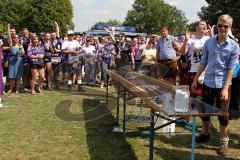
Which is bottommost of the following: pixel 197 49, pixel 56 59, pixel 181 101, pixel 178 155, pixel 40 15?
pixel 178 155

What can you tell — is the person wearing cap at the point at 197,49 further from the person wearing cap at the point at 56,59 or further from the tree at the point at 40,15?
the tree at the point at 40,15

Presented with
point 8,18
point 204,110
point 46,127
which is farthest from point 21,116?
point 8,18

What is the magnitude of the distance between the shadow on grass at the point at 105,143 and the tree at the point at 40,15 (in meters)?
54.8

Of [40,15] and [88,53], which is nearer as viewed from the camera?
A: [88,53]

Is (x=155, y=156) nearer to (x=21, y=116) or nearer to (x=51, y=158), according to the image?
(x=51, y=158)

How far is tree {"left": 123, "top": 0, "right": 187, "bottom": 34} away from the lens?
102m

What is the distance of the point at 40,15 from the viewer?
62.9 meters

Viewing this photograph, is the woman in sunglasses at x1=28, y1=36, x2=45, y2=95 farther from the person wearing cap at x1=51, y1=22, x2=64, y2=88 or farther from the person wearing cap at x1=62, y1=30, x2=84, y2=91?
the person wearing cap at x1=62, y1=30, x2=84, y2=91

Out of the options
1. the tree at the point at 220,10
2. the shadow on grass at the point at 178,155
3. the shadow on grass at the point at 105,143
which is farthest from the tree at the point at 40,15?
the shadow on grass at the point at 178,155

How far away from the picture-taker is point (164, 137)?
672 centimetres

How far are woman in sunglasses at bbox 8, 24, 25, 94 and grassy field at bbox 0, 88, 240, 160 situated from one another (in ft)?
7.08

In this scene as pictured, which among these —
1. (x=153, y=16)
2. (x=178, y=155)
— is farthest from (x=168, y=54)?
(x=153, y=16)

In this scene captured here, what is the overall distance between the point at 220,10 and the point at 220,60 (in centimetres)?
3938

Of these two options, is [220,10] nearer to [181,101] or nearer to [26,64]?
[26,64]
